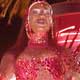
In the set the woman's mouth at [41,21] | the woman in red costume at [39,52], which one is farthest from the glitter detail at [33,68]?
the woman's mouth at [41,21]

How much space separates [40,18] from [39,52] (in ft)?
0.34

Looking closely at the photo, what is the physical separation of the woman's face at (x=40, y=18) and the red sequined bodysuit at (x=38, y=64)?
2.2 inches

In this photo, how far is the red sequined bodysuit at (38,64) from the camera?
944 mm

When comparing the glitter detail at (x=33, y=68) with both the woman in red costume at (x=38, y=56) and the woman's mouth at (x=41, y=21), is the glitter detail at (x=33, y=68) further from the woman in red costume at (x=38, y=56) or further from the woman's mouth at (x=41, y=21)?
the woman's mouth at (x=41, y=21)

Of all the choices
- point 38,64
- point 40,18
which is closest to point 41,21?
point 40,18

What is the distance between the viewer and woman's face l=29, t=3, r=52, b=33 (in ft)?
3.14

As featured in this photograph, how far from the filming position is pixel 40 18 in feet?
3.15

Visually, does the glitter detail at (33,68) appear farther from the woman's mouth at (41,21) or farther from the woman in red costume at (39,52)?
the woman's mouth at (41,21)

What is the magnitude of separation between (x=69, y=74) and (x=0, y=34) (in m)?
0.34

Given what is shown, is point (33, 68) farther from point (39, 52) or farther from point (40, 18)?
point (40, 18)

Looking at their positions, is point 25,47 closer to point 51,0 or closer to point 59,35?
point 59,35

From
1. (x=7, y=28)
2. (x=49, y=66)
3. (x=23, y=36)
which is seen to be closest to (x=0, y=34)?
(x=7, y=28)

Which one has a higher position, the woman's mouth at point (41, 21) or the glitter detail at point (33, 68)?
the woman's mouth at point (41, 21)

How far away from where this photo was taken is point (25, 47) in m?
0.99
